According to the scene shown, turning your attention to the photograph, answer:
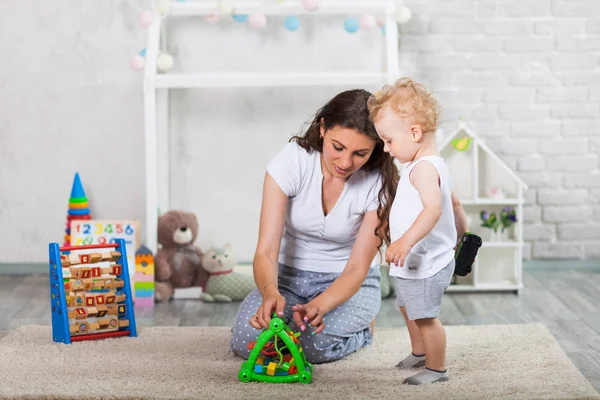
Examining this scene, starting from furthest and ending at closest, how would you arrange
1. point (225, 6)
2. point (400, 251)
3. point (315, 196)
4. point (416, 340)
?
point (225, 6) < point (315, 196) < point (416, 340) < point (400, 251)

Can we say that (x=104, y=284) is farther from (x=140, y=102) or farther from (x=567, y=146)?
(x=567, y=146)

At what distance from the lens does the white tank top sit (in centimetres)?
195

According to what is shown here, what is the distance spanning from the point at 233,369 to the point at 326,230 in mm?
430

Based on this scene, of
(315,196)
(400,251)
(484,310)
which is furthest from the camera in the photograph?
(484,310)

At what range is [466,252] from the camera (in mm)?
2016

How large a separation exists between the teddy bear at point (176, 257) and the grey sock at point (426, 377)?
4.16 feet

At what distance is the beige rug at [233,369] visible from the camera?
191 cm


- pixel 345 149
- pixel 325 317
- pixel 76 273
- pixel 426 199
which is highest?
pixel 345 149

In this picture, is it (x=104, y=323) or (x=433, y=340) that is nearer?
(x=433, y=340)

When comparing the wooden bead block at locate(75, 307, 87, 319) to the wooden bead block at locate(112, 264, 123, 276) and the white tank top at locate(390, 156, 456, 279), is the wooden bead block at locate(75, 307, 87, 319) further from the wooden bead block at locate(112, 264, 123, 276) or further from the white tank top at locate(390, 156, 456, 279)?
the white tank top at locate(390, 156, 456, 279)

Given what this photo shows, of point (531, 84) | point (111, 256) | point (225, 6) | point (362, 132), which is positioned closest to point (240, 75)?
point (225, 6)

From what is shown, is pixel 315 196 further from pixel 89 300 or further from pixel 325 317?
pixel 89 300

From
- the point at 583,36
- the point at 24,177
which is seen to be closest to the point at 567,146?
the point at 583,36

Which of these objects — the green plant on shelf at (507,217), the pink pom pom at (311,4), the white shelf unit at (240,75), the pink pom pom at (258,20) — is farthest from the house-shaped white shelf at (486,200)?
the pink pom pom at (258,20)
